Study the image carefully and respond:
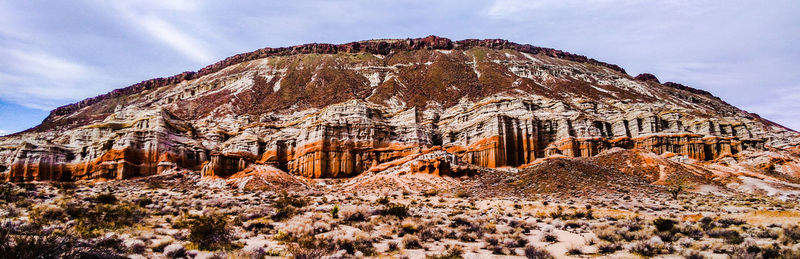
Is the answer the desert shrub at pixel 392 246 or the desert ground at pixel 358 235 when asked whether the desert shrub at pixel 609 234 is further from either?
the desert shrub at pixel 392 246

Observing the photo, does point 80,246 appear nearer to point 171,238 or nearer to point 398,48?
point 171,238

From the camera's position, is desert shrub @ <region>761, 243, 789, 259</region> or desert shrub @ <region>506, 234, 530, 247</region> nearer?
desert shrub @ <region>761, 243, 789, 259</region>

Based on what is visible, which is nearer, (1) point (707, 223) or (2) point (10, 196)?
(1) point (707, 223)

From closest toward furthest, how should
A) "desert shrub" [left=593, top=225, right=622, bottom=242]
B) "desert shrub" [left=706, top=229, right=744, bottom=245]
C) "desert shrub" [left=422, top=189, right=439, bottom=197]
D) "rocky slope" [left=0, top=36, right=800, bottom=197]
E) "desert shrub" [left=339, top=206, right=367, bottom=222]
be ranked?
"desert shrub" [left=706, top=229, right=744, bottom=245] < "desert shrub" [left=593, top=225, right=622, bottom=242] < "desert shrub" [left=339, top=206, right=367, bottom=222] < "desert shrub" [left=422, top=189, right=439, bottom=197] < "rocky slope" [left=0, top=36, right=800, bottom=197]

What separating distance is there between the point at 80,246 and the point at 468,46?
11504cm

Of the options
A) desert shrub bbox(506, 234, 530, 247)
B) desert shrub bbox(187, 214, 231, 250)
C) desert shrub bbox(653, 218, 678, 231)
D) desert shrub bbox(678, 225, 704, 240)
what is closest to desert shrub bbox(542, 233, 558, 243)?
desert shrub bbox(506, 234, 530, 247)

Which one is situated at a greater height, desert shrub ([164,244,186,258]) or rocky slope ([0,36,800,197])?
rocky slope ([0,36,800,197])

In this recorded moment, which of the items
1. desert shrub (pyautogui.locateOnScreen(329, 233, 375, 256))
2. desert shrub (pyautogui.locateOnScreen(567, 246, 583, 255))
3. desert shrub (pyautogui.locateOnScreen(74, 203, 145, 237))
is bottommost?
desert shrub (pyautogui.locateOnScreen(567, 246, 583, 255))

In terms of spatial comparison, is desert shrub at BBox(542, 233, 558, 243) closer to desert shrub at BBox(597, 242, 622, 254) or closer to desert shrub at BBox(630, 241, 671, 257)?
desert shrub at BBox(597, 242, 622, 254)

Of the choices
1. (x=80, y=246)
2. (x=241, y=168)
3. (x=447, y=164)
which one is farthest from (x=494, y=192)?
(x=241, y=168)

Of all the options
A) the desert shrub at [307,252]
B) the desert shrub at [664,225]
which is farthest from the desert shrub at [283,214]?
the desert shrub at [664,225]

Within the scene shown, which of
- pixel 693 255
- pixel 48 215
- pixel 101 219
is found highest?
pixel 48 215

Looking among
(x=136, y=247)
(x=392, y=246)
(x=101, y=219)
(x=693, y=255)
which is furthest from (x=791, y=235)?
(x=101, y=219)

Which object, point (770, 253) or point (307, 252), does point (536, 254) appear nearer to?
point (770, 253)
